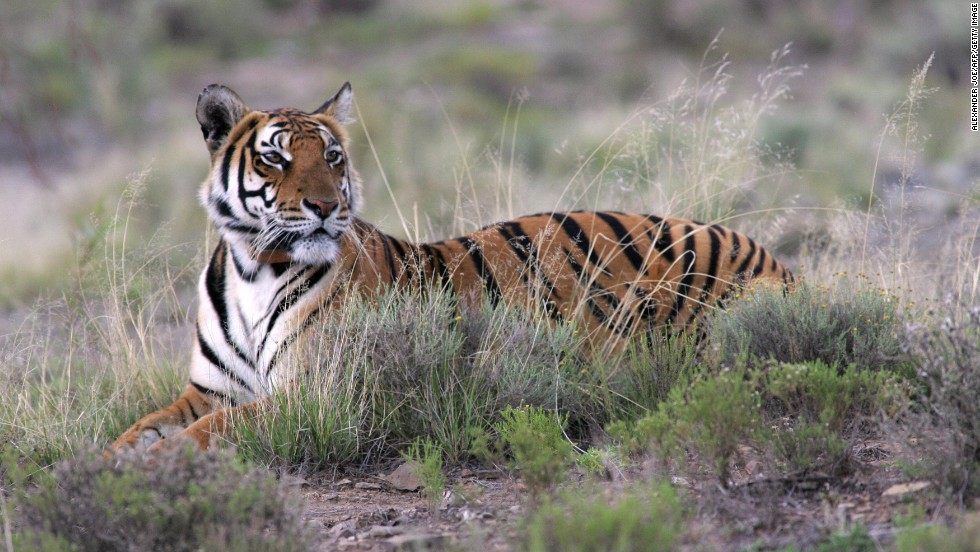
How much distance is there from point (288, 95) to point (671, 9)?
1133cm

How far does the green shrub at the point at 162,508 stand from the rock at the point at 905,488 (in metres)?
1.90

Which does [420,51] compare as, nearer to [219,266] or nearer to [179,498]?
[219,266]

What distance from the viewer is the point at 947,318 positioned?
147 inches

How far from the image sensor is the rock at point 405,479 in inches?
175

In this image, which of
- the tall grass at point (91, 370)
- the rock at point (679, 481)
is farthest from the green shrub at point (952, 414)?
the tall grass at point (91, 370)

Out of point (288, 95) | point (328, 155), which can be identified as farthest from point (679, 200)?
point (288, 95)

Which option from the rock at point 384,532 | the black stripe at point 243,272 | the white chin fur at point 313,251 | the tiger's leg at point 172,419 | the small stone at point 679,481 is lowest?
the rock at point 384,532

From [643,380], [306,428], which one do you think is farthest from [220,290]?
[643,380]

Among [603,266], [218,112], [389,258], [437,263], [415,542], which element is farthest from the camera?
[603,266]

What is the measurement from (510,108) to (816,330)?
61.5ft

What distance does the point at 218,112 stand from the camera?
530cm

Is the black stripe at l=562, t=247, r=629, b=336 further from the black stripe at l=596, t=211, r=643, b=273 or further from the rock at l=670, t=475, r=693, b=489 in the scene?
the rock at l=670, t=475, r=693, b=489

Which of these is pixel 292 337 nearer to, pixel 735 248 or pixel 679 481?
pixel 679 481

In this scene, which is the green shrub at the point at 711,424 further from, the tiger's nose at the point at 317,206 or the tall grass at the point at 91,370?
the tall grass at the point at 91,370
